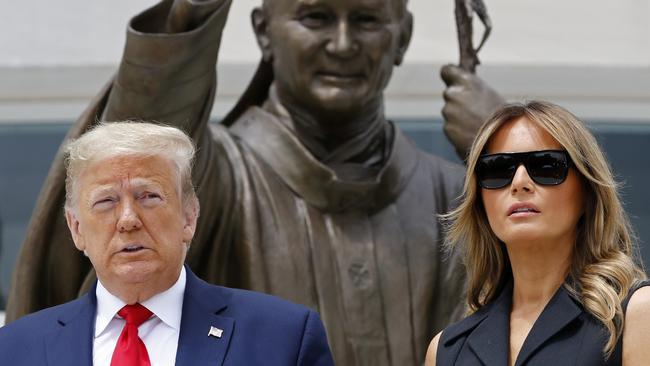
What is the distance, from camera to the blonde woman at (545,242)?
3.56 m

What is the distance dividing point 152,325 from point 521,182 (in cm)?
82

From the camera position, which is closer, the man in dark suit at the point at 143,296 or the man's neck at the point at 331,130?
the man in dark suit at the point at 143,296

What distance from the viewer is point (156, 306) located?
3596mm

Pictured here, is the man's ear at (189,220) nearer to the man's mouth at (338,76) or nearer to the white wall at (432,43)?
the man's mouth at (338,76)

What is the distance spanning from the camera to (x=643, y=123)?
10.9 m

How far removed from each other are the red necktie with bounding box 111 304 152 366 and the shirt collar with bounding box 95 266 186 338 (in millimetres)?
17

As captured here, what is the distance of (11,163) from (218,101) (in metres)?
1.38

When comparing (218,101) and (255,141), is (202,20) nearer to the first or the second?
(255,141)

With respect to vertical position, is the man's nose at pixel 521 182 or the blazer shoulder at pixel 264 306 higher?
the man's nose at pixel 521 182

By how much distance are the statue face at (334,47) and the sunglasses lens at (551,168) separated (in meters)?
1.82

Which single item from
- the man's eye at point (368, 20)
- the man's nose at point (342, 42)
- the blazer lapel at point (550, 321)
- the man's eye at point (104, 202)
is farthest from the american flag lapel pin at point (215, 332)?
the man's eye at point (368, 20)

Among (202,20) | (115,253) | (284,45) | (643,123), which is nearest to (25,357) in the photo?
(115,253)

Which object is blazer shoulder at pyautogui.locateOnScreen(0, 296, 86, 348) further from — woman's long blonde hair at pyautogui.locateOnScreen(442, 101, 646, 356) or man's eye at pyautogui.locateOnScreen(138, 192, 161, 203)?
woman's long blonde hair at pyautogui.locateOnScreen(442, 101, 646, 356)

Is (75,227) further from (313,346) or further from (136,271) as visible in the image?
Answer: (313,346)
